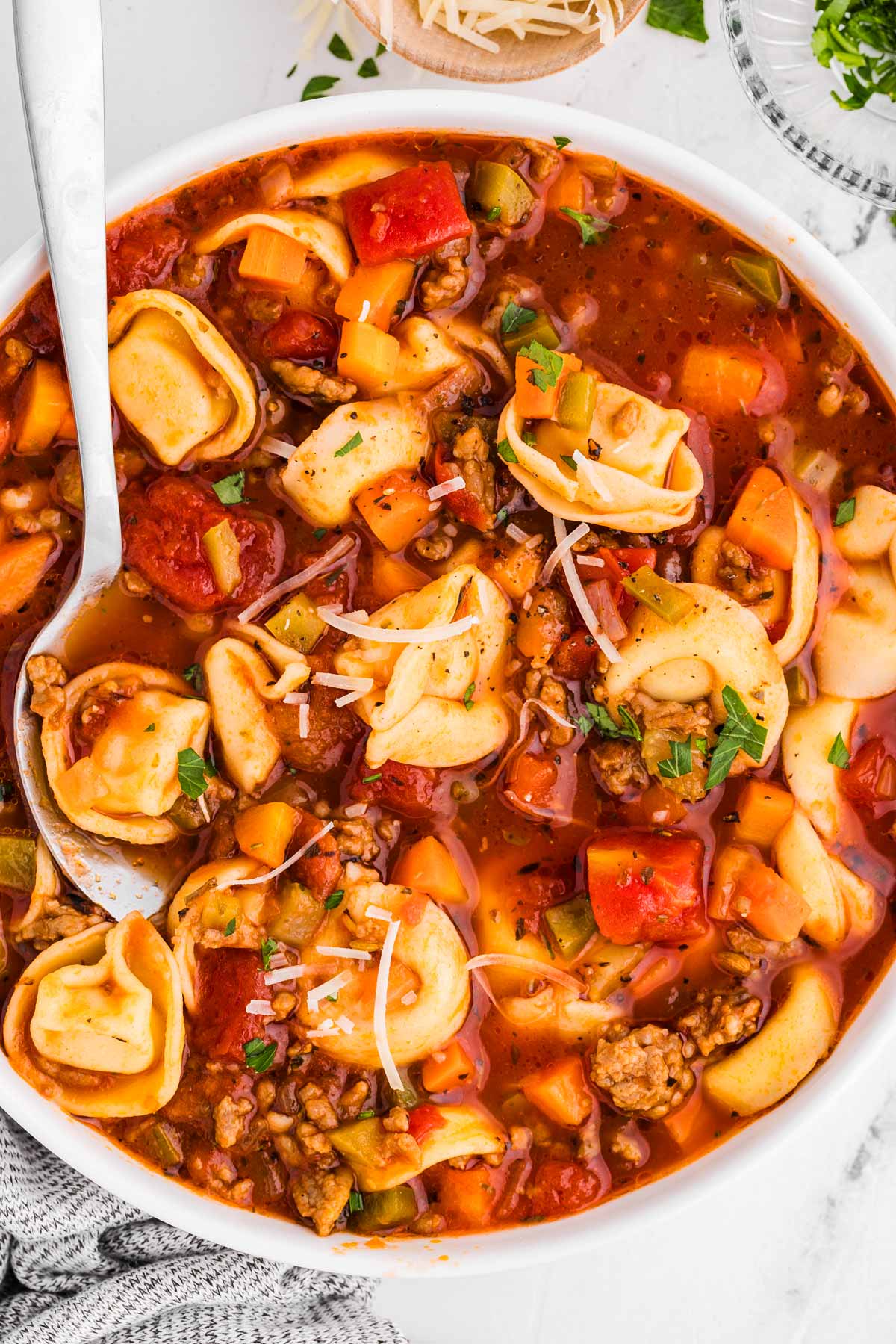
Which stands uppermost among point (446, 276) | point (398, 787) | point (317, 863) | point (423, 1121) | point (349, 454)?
point (446, 276)

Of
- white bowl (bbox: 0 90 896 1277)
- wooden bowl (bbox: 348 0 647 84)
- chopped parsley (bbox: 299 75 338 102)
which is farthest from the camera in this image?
chopped parsley (bbox: 299 75 338 102)

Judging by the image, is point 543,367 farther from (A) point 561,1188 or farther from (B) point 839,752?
(A) point 561,1188

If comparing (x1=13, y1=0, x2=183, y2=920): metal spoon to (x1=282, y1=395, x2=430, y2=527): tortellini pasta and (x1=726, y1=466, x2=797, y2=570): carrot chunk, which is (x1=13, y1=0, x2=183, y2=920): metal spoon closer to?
(x1=282, y1=395, x2=430, y2=527): tortellini pasta

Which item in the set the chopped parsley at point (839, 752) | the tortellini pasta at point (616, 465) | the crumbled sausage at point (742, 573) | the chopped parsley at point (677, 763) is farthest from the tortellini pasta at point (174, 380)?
the chopped parsley at point (839, 752)

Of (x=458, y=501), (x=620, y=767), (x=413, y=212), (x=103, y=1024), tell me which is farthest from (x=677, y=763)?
(x=103, y=1024)

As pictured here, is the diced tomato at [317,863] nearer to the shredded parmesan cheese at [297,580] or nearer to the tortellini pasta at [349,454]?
the shredded parmesan cheese at [297,580]

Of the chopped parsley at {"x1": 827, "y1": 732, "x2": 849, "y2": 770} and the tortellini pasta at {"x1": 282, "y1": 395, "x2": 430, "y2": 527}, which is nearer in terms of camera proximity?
the tortellini pasta at {"x1": 282, "y1": 395, "x2": 430, "y2": 527}

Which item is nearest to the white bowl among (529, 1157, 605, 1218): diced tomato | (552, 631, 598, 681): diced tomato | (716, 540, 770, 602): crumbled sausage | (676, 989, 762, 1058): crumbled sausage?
(529, 1157, 605, 1218): diced tomato
